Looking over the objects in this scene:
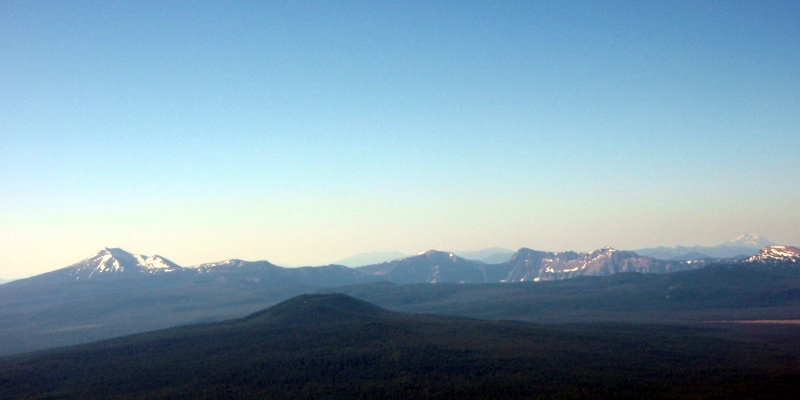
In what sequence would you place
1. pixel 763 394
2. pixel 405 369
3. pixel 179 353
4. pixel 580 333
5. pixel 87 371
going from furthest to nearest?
pixel 580 333
pixel 179 353
pixel 87 371
pixel 405 369
pixel 763 394

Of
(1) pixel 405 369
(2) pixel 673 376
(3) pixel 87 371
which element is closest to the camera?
(2) pixel 673 376

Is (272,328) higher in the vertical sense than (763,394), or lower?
higher

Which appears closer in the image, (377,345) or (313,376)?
(313,376)

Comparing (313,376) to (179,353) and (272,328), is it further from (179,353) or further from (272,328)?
(272,328)

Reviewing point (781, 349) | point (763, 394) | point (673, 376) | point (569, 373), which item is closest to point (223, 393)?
point (569, 373)

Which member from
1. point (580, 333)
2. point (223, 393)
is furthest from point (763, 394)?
point (223, 393)

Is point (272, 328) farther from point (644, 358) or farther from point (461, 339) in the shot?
point (644, 358)
